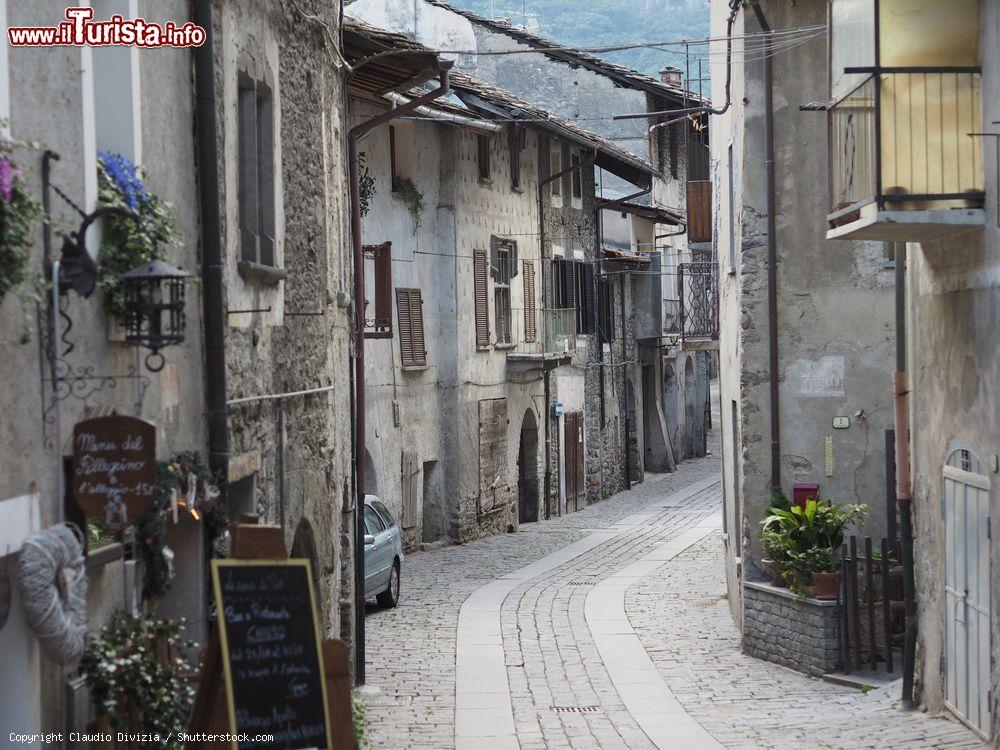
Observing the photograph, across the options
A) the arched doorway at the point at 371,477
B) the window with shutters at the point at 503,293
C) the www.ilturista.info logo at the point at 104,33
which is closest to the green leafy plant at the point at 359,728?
the www.ilturista.info logo at the point at 104,33

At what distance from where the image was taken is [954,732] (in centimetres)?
1023

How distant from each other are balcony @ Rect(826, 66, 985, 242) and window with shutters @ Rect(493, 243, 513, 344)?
17.2 meters

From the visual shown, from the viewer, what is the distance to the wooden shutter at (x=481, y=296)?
26053mm

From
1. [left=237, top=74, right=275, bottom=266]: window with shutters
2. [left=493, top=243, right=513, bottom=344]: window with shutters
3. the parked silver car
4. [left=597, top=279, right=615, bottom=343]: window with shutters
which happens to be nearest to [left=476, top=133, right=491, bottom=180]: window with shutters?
[left=493, top=243, right=513, bottom=344]: window with shutters

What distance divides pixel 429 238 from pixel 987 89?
612 inches

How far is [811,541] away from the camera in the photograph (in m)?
14.6

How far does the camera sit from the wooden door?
31172 mm

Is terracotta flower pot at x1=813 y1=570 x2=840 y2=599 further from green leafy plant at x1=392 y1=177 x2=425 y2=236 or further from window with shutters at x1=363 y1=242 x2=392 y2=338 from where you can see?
green leafy plant at x1=392 y1=177 x2=425 y2=236

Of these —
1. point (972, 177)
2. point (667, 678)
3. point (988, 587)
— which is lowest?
point (667, 678)

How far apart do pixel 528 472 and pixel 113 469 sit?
76.1ft

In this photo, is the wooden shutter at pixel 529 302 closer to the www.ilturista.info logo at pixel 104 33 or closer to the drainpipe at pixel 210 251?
→ the drainpipe at pixel 210 251

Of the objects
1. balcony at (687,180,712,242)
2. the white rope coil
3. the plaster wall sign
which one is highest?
balcony at (687,180,712,242)

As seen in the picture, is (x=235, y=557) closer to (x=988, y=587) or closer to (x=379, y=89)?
(x=988, y=587)

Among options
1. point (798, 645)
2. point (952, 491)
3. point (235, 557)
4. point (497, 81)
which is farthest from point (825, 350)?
point (497, 81)
